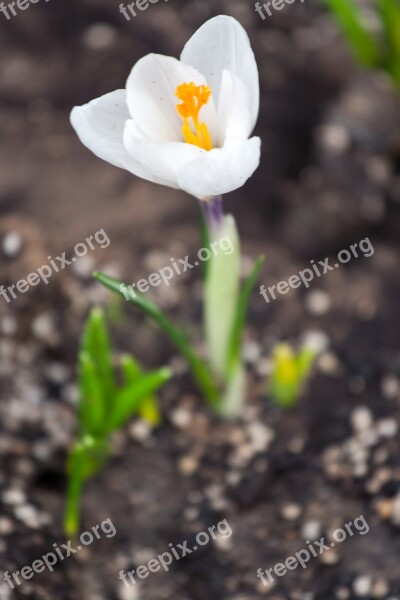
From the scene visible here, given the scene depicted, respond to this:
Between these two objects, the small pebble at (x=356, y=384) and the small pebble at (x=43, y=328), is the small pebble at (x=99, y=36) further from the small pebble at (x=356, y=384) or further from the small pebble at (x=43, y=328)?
the small pebble at (x=356, y=384)

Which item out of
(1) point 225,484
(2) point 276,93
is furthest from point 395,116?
(1) point 225,484

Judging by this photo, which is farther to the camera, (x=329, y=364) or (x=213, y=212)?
(x=329, y=364)

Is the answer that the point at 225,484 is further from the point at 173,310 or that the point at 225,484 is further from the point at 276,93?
the point at 276,93

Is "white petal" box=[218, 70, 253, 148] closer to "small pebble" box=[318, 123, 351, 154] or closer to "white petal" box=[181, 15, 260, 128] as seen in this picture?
"white petal" box=[181, 15, 260, 128]

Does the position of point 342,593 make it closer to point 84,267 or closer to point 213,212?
point 213,212

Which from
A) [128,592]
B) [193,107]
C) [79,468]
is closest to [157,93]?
[193,107]

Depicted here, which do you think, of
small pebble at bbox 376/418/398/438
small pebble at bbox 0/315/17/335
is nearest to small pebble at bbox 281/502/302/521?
small pebble at bbox 376/418/398/438

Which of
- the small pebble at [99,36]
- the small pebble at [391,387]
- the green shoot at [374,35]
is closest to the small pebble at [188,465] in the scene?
the small pebble at [391,387]
